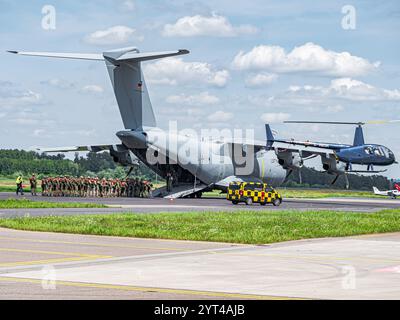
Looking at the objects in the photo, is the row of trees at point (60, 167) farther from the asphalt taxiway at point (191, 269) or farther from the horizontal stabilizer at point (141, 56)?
the asphalt taxiway at point (191, 269)

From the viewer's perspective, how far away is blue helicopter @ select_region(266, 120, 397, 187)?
182ft

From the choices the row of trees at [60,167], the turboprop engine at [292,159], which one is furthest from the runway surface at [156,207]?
the row of trees at [60,167]

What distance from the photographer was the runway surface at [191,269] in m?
13.2

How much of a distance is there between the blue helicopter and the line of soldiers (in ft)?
39.3

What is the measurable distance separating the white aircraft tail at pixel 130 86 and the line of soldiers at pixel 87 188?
8.40 m

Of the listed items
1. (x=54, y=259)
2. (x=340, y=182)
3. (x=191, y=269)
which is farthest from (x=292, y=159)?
(x=340, y=182)

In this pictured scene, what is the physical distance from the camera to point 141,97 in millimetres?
58594

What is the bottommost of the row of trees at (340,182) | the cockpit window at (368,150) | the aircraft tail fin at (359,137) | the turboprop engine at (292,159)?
the row of trees at (340,182)

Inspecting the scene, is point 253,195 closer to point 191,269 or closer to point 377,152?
point 377,152

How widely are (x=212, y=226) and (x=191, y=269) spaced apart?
11.7m

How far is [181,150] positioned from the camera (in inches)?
2400

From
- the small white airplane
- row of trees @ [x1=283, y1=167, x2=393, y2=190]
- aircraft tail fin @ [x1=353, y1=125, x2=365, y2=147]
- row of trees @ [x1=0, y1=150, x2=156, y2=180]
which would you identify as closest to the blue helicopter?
aircraft tail fin @ [x1=353, y1=125, x2=365, y2=147]

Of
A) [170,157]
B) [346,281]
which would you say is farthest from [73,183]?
[346,281]
